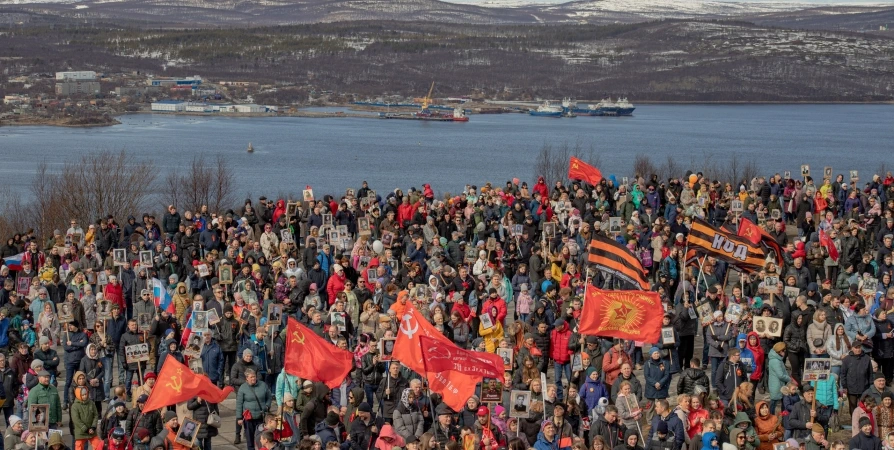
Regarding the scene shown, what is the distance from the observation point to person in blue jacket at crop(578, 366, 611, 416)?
1503cm

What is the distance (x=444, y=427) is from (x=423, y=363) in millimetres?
783

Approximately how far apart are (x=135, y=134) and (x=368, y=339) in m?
159

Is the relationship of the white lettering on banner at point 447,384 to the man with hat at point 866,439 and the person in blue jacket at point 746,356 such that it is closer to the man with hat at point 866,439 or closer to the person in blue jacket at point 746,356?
the person in blue jacket at point 746,356

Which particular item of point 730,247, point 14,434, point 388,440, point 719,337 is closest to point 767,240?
point 730,247

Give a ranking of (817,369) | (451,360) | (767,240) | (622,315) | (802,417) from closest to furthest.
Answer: (451,360)
(802,417)
(817,369)
(622,315)
(767,240)

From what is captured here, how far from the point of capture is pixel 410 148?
153250mm

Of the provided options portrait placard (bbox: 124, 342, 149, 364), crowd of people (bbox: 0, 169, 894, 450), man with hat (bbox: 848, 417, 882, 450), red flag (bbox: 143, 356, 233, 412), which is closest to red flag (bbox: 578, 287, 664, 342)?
crowd of people (bbox: 0, 169, 894, 450)

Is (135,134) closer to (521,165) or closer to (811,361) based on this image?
(521,165)

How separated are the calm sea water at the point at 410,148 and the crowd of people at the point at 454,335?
74.9 meters

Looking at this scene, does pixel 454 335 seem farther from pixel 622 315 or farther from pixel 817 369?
pixel 817 369

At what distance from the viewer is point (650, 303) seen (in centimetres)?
1664

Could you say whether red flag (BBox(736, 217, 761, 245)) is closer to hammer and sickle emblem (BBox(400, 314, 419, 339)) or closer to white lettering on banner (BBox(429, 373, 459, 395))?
hammer and sickle emblem (BBox(400, 314, 419, 339))

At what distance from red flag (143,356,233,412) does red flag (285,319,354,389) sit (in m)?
1.02

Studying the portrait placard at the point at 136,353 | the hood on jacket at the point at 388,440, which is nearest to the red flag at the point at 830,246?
the hood on jacket at the point at 388,440
